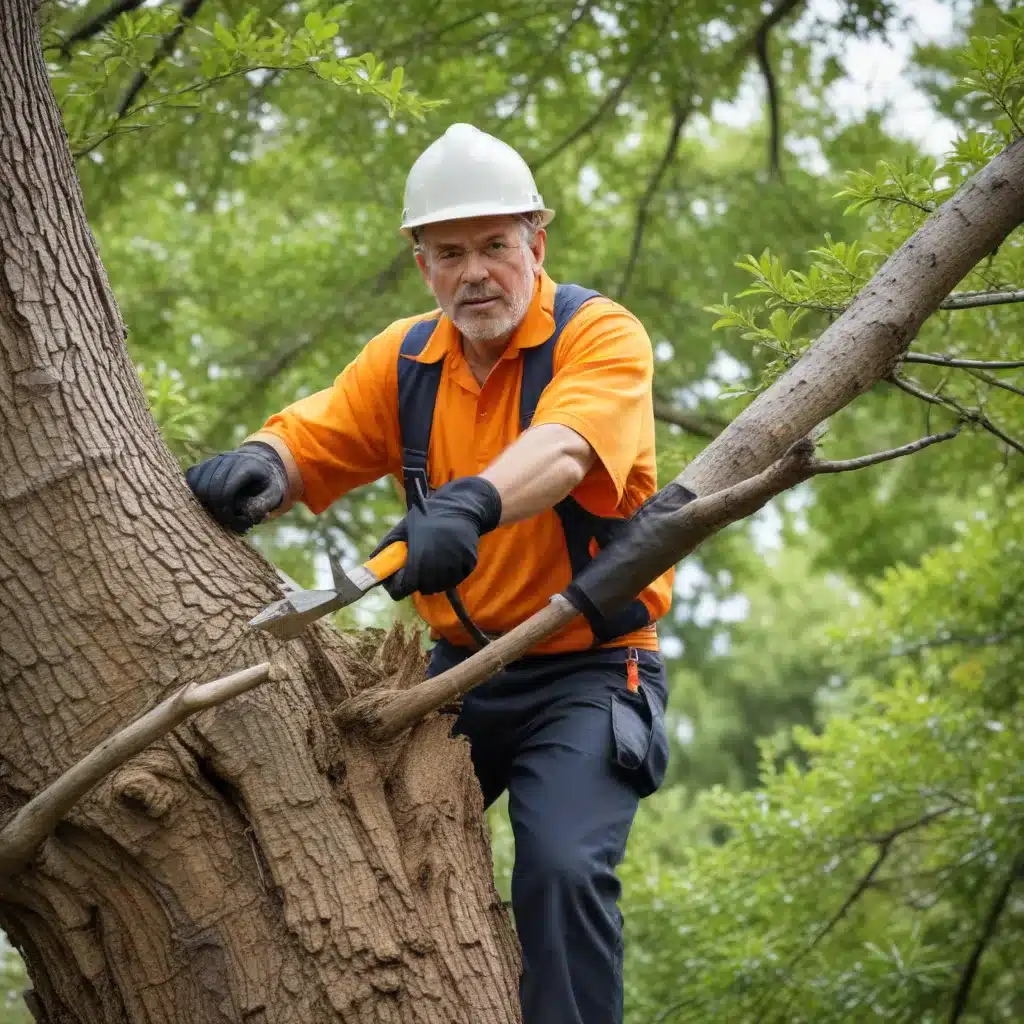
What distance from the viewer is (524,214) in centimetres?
309

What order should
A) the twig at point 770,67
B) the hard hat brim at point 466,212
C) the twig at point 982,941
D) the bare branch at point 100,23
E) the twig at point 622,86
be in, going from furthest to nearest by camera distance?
the twig at point 770,67
the twig at point 622,86
the twig at point 982,941
the bare branch at point 100,23
the hard hat brim at point 466,212

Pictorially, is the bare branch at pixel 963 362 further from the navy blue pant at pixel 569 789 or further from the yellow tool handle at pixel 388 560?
the yellow tool handle at pixel 388 560

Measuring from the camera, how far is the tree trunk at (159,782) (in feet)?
7.32

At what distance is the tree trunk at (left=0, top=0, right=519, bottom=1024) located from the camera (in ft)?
7.32

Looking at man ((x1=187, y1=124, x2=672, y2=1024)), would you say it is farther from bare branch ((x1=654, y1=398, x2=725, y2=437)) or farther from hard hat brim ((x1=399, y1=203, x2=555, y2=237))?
bare branch ((x1=654, y1=398, x2=725, y2=437))

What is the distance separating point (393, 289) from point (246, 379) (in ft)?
4.57

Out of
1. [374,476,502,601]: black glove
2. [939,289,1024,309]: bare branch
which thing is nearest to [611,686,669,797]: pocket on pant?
[374,476,502,601]: black glove

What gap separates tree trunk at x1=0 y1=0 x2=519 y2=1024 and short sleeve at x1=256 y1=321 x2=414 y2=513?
0.63 metres

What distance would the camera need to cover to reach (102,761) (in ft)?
6.91

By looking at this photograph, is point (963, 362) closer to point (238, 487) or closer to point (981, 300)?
point (981, 300)

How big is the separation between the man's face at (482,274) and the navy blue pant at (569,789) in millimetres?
778

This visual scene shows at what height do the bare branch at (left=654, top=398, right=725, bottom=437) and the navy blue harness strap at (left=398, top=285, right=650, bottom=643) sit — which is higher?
the bare branch at (left=654, top=398, right=725, bottom=437)

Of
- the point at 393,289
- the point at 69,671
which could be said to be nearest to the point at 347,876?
the point at 69,671

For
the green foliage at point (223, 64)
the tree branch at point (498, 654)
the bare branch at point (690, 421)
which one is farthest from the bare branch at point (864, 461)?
the bare branch at point (690, 421)
